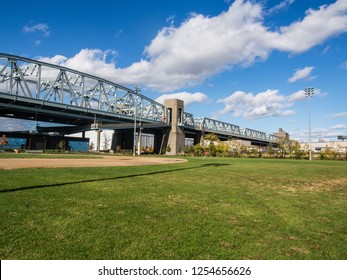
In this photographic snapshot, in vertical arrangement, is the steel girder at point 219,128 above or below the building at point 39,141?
above

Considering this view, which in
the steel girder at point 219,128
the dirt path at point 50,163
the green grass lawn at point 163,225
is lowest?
the green grass lawn at point 163,225

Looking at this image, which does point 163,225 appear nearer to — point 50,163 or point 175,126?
point 50,163

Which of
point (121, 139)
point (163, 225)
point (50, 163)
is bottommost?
point (163, 225)

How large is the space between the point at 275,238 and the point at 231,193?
5.04m

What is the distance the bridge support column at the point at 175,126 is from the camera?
8850 cm

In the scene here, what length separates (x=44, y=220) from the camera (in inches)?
223

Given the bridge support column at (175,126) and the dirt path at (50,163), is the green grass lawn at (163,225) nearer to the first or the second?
the dirt path at (50,163)

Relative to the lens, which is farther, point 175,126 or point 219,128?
point 219,128

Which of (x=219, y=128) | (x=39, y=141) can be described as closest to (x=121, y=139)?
(x=39, y=141)

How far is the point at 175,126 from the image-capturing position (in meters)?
89.8

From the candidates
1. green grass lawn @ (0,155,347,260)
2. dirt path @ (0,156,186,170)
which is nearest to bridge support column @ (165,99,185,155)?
dirt path @ (0,156,186,170)

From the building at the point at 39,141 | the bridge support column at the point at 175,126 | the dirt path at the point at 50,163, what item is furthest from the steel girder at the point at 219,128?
the dirt path at the point at 50,163

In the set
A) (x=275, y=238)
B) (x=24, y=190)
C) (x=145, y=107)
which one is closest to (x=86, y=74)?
(x=145, y=107)
